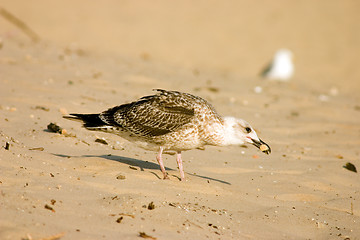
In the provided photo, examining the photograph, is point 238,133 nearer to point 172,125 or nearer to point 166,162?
point 172,125

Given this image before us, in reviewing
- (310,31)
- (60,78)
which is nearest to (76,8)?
(310,31)

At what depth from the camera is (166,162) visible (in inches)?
302

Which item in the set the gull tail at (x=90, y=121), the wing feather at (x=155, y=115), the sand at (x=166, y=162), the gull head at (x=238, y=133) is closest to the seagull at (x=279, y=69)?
the sand at (x=166, y=162)

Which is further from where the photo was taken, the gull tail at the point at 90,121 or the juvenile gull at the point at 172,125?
the gull tail at the point at 90,121

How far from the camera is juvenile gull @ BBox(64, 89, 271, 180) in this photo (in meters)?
6.65

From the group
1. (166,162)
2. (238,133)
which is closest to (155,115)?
(238,133)

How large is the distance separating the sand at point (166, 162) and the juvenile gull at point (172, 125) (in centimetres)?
37

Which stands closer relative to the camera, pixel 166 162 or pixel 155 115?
pixel 155 115

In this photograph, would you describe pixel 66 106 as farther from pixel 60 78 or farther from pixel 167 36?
pixel 167 36

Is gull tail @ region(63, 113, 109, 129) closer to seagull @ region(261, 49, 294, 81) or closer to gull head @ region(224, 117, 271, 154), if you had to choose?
gull head @ region(224, 117, 271, 154)

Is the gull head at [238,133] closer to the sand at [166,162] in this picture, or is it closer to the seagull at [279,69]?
Answer: the sand at [166,162]

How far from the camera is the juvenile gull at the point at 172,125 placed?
6652 millimetres

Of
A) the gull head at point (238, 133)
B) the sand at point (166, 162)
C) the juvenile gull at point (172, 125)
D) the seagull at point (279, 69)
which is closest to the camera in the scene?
the sand at point (166, 162)

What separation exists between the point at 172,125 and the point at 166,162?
3.72ft
